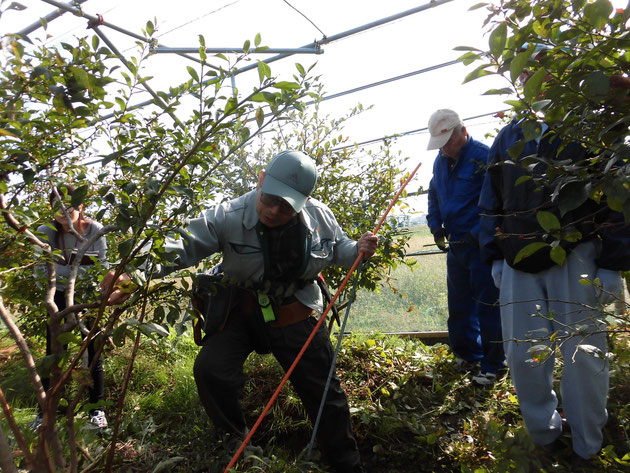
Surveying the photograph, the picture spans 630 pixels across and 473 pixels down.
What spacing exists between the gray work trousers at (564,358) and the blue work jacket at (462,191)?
38.4 inches

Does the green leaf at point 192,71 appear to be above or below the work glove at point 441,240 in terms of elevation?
above

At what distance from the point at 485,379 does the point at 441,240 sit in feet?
3.38

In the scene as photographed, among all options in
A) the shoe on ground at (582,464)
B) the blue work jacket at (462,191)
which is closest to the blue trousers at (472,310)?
the blue work jacket at (462,191)

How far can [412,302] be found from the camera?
4902 millimetres

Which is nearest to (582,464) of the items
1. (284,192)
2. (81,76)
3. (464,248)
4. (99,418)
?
(464,248)

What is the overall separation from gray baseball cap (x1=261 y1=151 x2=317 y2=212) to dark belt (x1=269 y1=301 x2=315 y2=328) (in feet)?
1.85

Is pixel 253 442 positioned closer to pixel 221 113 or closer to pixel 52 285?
pixel 52 285

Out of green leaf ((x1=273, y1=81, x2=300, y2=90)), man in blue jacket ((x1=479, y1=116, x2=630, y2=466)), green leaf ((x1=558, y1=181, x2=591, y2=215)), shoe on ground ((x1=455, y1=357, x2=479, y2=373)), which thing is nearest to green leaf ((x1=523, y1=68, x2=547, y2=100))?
green leaf ((x1=558, y1=181, x2=591, y2=215))

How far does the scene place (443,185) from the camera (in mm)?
3371

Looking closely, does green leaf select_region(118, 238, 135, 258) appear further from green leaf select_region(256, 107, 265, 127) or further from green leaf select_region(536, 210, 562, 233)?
green leaf select_region(536, 210, 562, 233)

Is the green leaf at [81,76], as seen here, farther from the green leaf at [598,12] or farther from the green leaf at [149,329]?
the green leaf at [598,12]

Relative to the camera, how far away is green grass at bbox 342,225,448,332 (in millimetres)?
4781

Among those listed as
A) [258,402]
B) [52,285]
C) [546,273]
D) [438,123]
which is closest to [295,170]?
[52,285]

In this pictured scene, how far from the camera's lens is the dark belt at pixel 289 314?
234 centimetres
